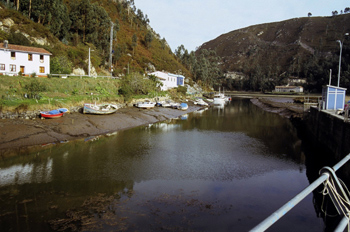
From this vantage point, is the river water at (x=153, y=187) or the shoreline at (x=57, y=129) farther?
the shoreline at (x=57, y=129)

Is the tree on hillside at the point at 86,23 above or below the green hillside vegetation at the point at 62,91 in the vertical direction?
above

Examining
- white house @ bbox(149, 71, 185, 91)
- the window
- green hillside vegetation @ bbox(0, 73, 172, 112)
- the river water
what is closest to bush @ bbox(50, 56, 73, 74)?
green hillside vegetation @ bbox(0, 73, 172, 112)

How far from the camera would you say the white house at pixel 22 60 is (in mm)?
42031

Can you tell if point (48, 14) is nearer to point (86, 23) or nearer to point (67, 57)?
point (86, 23)

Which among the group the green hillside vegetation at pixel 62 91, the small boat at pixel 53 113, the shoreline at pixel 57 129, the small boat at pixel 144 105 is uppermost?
the green hillside vegetation at pixel 62 91

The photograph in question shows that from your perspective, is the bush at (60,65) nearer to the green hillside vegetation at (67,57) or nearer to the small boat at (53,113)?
the green hillside vegetation at (67,57)

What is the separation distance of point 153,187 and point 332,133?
56.7ft

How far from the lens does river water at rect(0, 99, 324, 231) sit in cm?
1278

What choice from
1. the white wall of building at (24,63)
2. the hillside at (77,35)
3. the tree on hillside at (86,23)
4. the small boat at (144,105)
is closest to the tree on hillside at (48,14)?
the hillside at (77,35)

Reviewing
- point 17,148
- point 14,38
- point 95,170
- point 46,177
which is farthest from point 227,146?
point 14,38

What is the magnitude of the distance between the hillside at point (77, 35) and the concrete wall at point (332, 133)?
44579mm

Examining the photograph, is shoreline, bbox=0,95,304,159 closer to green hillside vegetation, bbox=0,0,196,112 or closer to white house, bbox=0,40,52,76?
green hillside vegetation, bbox=0,0,196,112

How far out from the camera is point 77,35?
71.2m

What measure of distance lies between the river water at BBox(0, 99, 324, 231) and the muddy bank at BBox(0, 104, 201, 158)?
2579 mm
